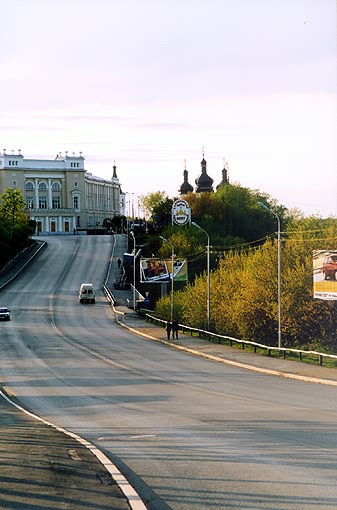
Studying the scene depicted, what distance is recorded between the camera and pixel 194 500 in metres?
11.7

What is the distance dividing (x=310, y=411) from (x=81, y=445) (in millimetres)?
8078

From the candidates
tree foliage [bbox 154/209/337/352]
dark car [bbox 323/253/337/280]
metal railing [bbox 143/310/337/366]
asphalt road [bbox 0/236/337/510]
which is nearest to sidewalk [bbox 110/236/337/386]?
metal railing [bbox 143/310/337/366]

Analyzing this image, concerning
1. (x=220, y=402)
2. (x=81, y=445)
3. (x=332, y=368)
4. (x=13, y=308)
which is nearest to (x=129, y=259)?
(x=13, y=308)

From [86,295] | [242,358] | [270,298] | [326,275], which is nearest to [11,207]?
[86,295]

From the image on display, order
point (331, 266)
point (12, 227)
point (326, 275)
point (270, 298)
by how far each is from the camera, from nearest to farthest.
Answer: point (331, 266), point (326, 275), point (270, 298), point (12, 227)

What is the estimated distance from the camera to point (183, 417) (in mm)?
23422

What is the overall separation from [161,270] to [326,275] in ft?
113

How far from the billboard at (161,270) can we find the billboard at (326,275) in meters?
31.6

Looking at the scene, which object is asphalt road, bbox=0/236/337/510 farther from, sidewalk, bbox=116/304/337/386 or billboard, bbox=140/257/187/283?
billboard, bbox=140/257/187/283

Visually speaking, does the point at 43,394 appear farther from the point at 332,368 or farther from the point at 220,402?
the point at 332,368

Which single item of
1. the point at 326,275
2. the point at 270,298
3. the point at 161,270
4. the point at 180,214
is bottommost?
the point at 270,298

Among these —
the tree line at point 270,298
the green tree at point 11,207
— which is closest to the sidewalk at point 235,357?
the tree line at point 270,298

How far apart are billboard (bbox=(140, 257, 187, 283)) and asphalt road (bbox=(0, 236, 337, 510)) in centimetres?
1263

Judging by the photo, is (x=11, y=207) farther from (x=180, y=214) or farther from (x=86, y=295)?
(x=86, y=295)
